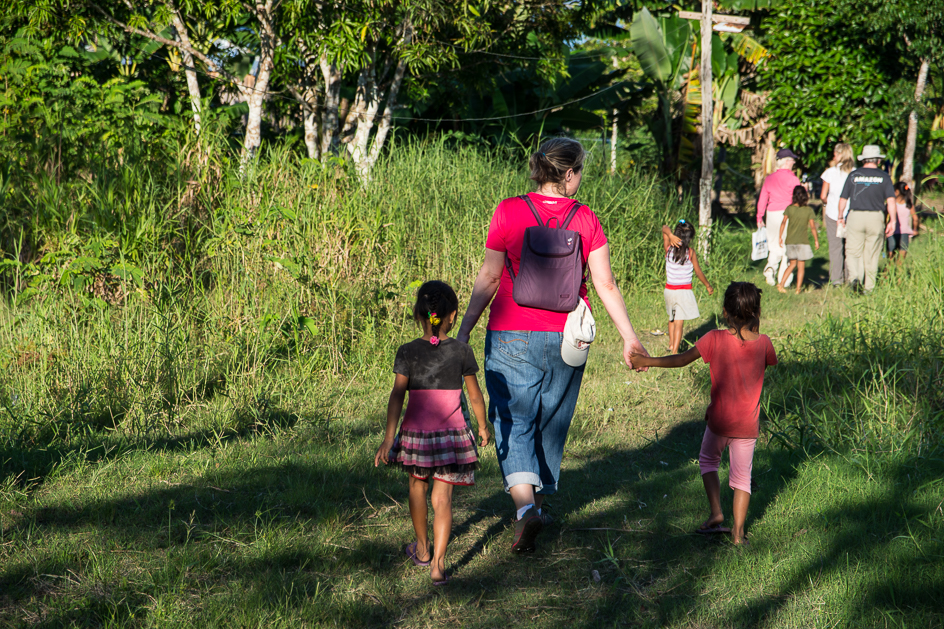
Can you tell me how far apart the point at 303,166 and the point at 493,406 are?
6003 millimetres

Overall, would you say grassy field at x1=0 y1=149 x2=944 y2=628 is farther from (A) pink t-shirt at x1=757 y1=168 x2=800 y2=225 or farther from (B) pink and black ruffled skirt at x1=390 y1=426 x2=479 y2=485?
(A) pink t-shirt at x1=757 y1=168 x2=800 y2=225

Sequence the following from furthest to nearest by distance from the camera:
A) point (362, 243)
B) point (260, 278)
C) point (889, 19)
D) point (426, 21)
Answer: point (889, 19)
point (426, 21)
point (362, 243)
point (260, 278)

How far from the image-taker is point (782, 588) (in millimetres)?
3400

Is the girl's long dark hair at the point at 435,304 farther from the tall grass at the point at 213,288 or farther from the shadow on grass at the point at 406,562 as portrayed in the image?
the tall grass at the point at 213,288

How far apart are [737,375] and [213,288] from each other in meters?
5.61

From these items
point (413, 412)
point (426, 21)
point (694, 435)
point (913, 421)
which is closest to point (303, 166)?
point (426, 21)

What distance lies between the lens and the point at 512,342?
3637 mm

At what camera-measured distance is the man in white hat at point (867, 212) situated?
992 centimetres

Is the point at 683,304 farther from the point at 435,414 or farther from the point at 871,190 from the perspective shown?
the point at 435,414

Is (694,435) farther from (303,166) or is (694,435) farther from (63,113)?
(63,113)

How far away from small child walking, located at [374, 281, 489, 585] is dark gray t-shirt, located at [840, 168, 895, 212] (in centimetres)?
849

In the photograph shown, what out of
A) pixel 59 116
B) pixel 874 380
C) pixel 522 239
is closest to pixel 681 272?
pixel 874 380

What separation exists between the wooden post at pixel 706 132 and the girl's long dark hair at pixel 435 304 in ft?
32.0

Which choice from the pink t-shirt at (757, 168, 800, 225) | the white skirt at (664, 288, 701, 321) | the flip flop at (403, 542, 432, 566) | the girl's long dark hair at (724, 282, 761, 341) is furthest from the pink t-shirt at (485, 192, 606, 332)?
the pink t-shirt at (757, 168, 800, 225)
